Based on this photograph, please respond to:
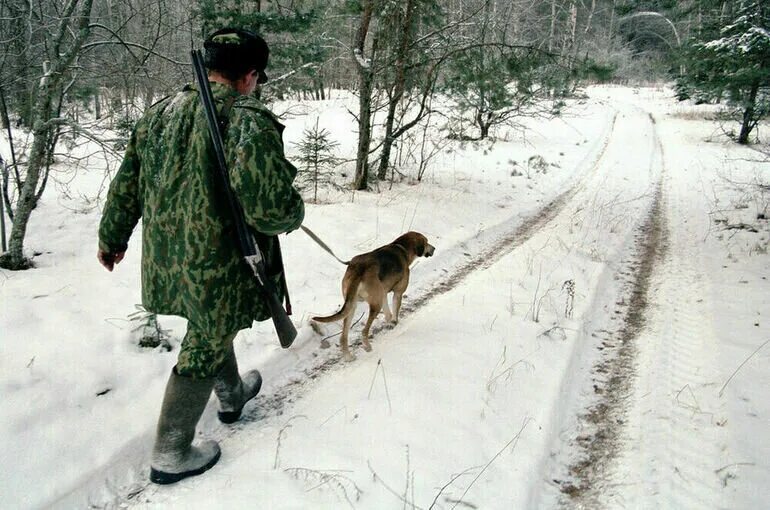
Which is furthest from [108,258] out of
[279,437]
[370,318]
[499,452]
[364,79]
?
[364,79]

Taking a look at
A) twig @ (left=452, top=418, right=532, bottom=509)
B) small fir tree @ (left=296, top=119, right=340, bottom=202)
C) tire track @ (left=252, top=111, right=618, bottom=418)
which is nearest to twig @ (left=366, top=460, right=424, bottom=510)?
twig @ (left=452, top=418, right=532, bottom=509)

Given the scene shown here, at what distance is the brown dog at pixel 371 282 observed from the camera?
3863 mm

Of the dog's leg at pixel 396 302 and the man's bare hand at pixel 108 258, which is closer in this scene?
the man's bare hand at pixel 108 258

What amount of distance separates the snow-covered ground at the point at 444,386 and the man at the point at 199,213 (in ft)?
2.19

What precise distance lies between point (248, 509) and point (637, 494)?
2.24 metres

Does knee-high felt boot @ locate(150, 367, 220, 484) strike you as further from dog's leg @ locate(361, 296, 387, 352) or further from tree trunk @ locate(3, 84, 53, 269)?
tree trunk @ locate(3, 84, 53, 269)

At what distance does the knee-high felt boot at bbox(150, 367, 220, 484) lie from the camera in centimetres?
246

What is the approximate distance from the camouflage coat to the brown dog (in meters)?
1.34

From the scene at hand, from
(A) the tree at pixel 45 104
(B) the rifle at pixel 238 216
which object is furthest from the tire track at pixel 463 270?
(A) the tree at pixel 45 104

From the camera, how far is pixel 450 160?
14914 millimetres

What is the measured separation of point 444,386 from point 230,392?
163 centimetres

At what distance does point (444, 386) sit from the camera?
3576 mm

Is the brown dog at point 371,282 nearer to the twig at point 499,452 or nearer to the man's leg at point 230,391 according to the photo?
the man's leg at point 230,391

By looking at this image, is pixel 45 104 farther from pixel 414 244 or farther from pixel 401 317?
pixel 401 317
